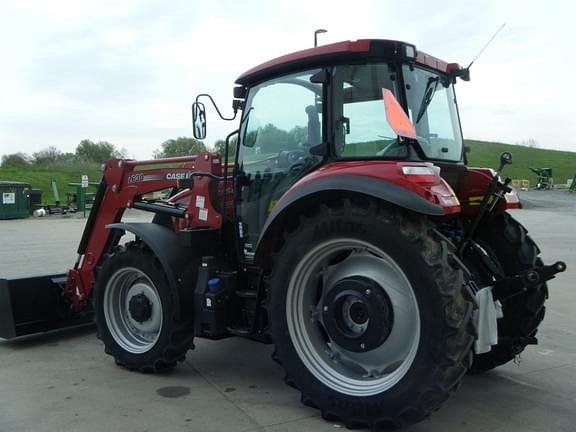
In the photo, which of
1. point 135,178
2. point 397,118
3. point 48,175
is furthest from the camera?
point 48,175

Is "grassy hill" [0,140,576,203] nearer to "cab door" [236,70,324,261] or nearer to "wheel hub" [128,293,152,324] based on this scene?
"cab door" [236,70,324,261]

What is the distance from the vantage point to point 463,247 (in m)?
3.94

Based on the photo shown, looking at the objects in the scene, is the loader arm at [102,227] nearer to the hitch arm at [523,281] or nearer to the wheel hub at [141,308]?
the wheel hub at [141,308]

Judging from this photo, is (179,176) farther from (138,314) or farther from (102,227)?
(138,314)

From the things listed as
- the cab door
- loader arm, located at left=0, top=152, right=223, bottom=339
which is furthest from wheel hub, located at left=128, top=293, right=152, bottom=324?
the cab door

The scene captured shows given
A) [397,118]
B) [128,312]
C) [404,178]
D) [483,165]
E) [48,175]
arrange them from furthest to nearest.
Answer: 1. [48,175]
2. [483,165]
3. [128,312]
4. [397,118]
5. [404,178]

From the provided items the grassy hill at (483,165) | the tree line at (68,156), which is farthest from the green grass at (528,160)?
the tree line at (68,156)

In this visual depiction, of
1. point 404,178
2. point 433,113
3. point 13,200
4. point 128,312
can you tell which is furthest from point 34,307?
point 13,200

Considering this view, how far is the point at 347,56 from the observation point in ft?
11.8

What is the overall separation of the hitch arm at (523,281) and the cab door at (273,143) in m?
1.57

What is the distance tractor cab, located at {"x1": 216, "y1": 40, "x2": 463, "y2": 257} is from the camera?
3.57m

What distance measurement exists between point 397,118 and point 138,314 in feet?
8.95

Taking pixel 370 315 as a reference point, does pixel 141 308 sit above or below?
below

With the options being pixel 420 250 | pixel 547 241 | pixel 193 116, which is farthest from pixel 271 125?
pixel 547 241
